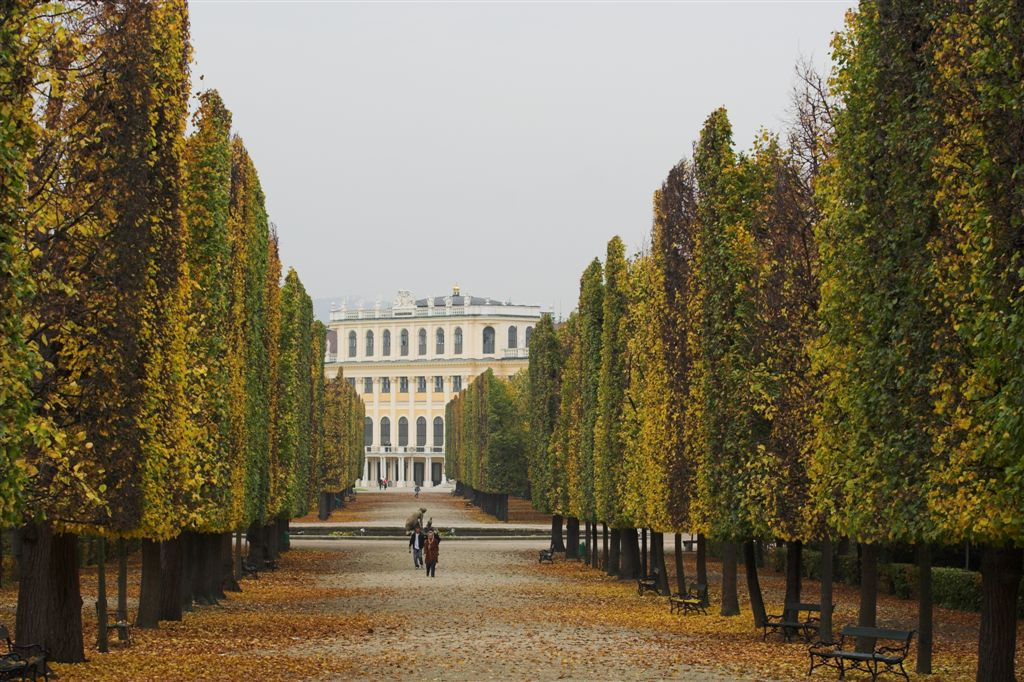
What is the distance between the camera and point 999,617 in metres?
16.4

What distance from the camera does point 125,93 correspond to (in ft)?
64.7

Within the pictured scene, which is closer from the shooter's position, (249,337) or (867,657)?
(867,657)

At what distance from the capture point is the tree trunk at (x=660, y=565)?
3456cm

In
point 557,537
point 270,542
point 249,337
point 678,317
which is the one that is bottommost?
point 557,537

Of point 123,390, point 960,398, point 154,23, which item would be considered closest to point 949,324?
point 960,398

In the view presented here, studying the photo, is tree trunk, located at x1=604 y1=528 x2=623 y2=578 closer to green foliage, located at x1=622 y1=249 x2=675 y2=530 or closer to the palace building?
green foliage, located at x1=622 y1=249 x2=675 y2=530

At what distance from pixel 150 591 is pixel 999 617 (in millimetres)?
14944

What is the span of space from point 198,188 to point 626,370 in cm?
1667

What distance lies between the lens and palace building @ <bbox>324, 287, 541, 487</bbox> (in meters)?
174

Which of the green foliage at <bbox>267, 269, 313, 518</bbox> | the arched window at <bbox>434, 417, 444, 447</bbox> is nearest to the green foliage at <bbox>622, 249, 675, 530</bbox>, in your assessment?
the green foliage at <bbox>267, 269, 313, 518</bbox>

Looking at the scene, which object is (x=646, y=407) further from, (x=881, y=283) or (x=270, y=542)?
(x=270, y=542)

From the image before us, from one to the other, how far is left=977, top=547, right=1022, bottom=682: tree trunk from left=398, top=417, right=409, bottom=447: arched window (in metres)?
159

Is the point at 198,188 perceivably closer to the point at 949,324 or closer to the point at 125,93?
the point at 125,93

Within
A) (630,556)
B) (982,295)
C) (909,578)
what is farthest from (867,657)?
(630,556)
